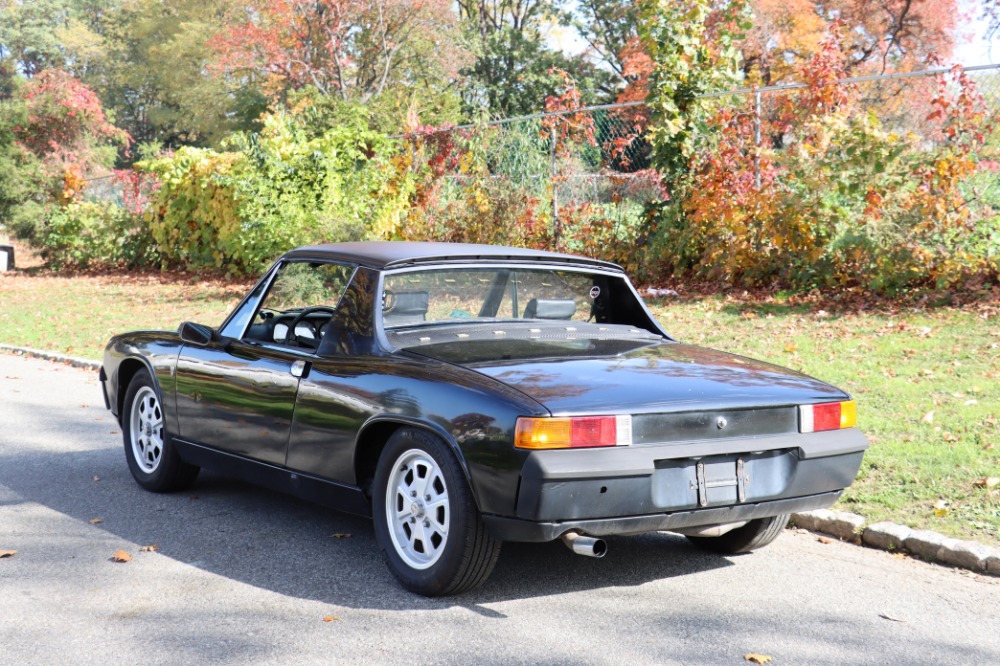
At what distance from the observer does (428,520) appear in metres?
4.63


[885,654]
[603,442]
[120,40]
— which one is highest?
[120,40]

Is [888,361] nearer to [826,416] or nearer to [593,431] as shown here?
[826,416]

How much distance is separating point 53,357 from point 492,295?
30.3 ft

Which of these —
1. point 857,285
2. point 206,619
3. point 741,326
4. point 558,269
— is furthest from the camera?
point 857,285

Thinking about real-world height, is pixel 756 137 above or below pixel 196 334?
above

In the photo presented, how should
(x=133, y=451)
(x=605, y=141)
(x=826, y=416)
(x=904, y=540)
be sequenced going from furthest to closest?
(x=605, y=141) < (x=133, y=451) < (x=904, y=540) < (x=826, y=416)

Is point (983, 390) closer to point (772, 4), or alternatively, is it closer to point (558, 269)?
point (558, 269)

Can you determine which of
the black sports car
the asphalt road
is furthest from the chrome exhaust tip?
the asphalt road

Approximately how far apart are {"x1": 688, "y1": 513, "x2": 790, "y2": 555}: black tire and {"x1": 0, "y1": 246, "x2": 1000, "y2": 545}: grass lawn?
0.74 m

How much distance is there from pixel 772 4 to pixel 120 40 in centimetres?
4003

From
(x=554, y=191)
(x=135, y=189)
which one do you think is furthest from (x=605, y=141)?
(x=135, y=189)

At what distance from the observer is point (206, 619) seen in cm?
436

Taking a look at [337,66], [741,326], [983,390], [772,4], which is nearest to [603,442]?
[983,390]

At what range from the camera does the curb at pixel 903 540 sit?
Answer: 5.23 meters
